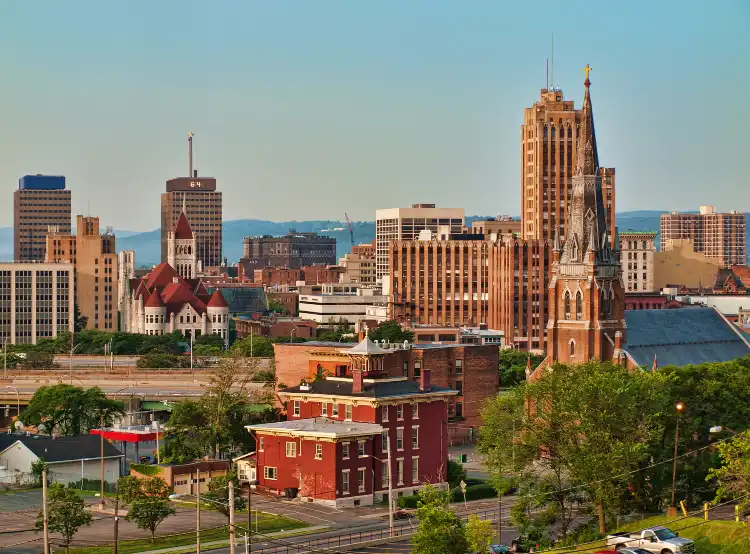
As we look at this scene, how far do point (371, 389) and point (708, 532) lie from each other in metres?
35.4

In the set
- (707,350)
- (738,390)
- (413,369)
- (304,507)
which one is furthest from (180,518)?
(707,350)

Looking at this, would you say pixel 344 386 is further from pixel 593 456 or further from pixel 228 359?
pixel 593 456

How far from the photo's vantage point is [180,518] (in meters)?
109

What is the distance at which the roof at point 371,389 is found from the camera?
123750 millimetres

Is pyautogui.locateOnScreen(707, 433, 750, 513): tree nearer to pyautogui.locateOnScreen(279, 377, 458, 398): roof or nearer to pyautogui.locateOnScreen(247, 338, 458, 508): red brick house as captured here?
pyautogui.locateOnScreen(247, 338, 458, 508): red brick house

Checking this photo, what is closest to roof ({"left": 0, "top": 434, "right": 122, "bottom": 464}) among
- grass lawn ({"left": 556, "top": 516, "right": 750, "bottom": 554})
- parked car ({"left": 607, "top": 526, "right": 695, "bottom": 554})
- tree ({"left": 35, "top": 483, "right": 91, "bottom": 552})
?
tree ({"left": 35, "top": 483, "right": 91, "bottom": 552})

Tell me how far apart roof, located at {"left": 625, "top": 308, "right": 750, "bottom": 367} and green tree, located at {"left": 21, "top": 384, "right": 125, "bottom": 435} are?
165 ft

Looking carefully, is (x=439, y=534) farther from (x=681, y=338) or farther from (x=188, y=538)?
(x=681, y=338)

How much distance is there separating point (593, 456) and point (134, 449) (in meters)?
64.0

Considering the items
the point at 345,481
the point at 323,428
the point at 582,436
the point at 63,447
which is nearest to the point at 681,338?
the point at 323,428

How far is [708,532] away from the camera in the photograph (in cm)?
9506

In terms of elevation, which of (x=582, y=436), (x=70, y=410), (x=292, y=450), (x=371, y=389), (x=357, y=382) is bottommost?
(x=70, y=410)

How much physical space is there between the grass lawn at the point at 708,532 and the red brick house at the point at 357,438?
2365 cm

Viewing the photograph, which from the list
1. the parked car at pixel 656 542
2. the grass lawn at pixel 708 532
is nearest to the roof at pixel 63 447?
the grass lawn at pixel 708 532
